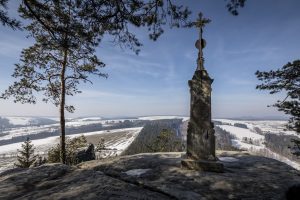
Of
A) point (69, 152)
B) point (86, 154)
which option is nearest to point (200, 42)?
point (69, 152)

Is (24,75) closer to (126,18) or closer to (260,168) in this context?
(126,18)

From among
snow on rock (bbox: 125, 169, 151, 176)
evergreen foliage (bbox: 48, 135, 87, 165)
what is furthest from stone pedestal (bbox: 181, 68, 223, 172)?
evergreen foliage (bbox: 48, 135, 87, 165)

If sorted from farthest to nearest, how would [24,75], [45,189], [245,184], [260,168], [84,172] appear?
[24,75]
[260,168]
[84,172]
[245,184]
[45,189]

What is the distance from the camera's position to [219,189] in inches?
222

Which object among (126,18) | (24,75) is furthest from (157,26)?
(24,75)

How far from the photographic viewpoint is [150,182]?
610 centimetres

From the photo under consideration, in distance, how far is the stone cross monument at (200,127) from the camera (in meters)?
7.62

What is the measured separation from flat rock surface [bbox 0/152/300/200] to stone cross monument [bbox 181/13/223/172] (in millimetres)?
456

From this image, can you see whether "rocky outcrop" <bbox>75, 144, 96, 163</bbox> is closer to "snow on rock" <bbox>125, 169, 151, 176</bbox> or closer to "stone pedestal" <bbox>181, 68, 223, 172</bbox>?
"snow on rock" <bbox>125, 169, 151, 176</bbox>

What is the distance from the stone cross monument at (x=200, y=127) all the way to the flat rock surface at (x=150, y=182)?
1.50 ft

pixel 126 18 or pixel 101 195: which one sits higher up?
pixel 126 18

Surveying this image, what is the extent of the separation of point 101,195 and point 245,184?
3.44 meters

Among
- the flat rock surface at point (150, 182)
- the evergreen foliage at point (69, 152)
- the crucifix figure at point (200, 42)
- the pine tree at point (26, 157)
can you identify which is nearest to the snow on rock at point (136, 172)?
the flat rock surface at point (150, 182)

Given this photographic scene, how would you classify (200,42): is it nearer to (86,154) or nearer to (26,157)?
(86,154)
